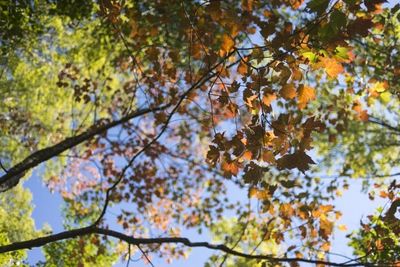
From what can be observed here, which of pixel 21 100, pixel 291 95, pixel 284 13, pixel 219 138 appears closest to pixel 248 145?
pixel 219 138

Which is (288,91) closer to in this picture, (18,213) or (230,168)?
(230,168)

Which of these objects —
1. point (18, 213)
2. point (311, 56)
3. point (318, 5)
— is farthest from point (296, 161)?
point (18, 213)

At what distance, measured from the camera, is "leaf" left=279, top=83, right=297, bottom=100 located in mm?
3264

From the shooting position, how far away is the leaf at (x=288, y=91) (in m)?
3.26

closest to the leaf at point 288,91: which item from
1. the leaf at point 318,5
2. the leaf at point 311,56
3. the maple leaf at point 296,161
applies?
the leaf at point 311,56

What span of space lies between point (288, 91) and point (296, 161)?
765mm

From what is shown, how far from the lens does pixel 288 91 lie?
3.27m

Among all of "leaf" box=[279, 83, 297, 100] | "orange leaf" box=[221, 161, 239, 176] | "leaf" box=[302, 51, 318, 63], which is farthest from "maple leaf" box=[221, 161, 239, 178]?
"leaf" box=[302, 51, 318, 63]

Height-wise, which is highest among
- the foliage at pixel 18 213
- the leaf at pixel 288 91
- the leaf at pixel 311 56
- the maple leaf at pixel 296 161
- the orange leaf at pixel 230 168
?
the foliage at pixel 18 213

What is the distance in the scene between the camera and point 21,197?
16984mm

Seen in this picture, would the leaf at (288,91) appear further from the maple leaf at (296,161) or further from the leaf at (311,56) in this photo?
the maple leaf at (296,161)

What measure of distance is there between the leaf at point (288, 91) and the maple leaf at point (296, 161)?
2.24 ft

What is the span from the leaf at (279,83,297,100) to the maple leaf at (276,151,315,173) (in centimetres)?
68

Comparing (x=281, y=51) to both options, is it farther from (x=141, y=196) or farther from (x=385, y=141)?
(x=385, y=141)
